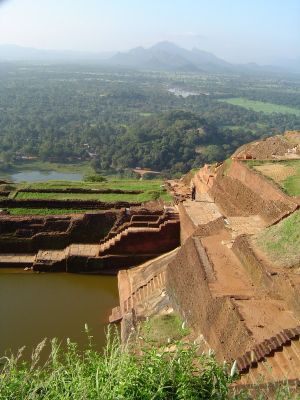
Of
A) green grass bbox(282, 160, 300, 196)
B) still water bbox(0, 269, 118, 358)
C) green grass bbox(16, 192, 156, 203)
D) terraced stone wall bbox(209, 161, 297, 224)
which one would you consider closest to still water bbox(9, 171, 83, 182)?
green grass bbox(16, 192, 156, 203)

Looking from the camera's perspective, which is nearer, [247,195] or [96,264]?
[247,195]

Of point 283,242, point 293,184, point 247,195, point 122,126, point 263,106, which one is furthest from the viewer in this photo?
point 263,106

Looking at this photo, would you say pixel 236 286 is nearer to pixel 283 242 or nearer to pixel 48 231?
pixel 283 242

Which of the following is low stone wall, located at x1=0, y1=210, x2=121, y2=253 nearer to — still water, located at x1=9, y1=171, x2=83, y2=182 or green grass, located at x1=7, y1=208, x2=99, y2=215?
green grass, located at x1=7, y1=208, x2=99, y2=215

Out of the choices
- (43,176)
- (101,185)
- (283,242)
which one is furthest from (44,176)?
(283,242)

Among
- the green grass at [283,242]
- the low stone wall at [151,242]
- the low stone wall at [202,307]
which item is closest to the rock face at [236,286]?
the low stone wall at [202,307]
